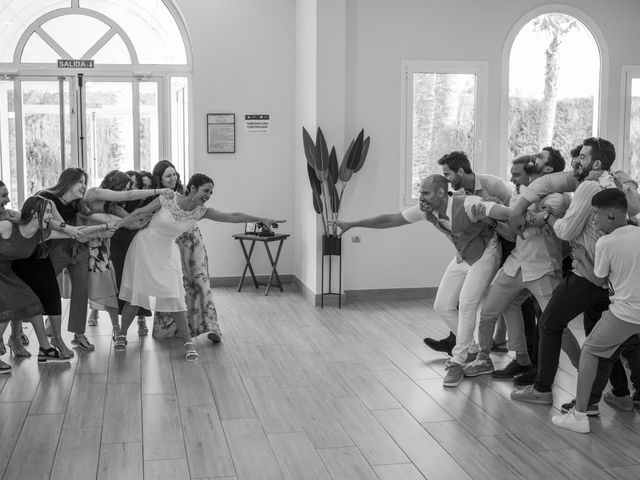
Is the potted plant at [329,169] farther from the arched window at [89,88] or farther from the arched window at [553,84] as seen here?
the arched window at [89,88]

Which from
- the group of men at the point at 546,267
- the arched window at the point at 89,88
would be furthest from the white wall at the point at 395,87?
the group of men at the point at 546,267

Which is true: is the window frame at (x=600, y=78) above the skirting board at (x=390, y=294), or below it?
above

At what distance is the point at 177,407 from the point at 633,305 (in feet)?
8.05

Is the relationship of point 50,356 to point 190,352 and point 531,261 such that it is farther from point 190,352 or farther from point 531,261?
point 531,261

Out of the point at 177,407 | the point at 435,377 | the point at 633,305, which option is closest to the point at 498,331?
the point at 435,377

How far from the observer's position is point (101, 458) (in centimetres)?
371

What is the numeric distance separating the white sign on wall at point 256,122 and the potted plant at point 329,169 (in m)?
1.19

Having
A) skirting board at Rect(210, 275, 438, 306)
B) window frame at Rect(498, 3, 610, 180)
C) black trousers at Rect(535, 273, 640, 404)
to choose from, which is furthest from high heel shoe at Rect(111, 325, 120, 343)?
window frame at Rect(498, 3, 610, 180)

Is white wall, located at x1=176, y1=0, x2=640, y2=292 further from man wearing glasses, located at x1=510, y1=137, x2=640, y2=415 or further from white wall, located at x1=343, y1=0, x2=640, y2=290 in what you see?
man wearing glasses, located at x1=510, y1=137, x2=640, y2=415

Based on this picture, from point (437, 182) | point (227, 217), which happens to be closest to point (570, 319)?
point (437, 182)

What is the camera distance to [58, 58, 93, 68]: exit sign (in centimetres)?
819

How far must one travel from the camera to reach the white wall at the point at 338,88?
7652mm

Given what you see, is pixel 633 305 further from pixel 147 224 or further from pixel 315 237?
pixel 315 237

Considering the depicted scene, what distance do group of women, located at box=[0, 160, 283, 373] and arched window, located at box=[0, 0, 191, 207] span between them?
2495mm
